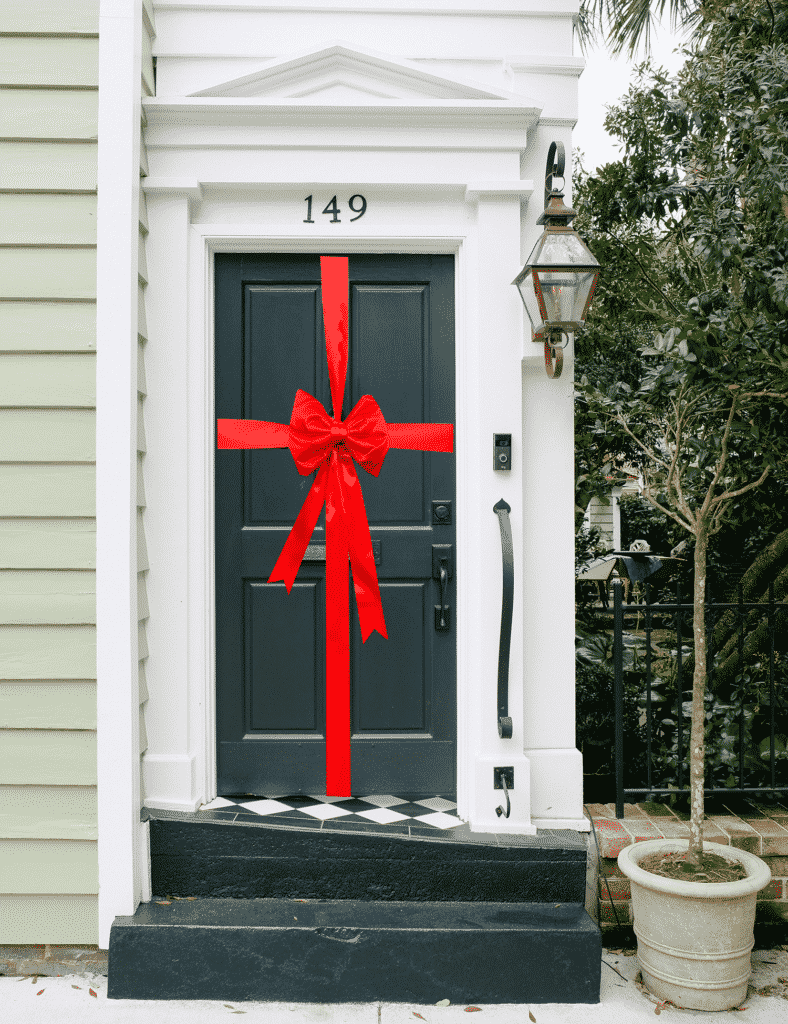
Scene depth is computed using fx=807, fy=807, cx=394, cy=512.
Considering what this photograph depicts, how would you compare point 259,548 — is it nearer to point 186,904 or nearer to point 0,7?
point 186,904

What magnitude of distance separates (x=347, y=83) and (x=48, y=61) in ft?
3.33

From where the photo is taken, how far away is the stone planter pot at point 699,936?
248 cm

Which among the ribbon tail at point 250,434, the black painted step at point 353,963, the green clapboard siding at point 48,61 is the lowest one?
the black painted step at point 353,963

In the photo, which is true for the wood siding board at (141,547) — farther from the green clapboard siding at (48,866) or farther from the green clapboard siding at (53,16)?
the green clapboard siding at (53,16)

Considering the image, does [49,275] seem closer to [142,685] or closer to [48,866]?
[142,685]

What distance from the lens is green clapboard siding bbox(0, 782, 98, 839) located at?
8.84ft

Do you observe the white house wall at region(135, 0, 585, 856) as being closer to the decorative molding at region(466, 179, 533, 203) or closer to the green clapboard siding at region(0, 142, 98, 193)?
the decorative molding at region(466, 179, 533, 203)

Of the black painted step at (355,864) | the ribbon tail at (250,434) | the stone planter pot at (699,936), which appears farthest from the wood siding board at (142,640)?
the stone planter pot at (699,936)

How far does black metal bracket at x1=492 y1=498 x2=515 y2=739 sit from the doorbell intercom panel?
0.19 metres

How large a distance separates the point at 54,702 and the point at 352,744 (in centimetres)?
107

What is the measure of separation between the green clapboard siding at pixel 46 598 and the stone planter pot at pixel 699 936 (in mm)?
1991

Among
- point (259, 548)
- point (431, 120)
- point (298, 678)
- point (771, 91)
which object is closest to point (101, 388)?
point (259, 548)

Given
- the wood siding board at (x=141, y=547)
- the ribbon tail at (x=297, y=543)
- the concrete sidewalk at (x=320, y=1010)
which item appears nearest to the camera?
the concrete sidewalk at (x=320, y=1010)

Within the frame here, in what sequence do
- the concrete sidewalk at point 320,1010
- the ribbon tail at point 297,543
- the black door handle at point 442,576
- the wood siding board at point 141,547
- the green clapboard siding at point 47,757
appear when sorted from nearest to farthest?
the concrete sidewalk at point 320,1010
the green clapboard siding at point 47,757
the wood siding board at point 141,547
the ribbon tail at point 297,543
the black door handle at point 442,576
